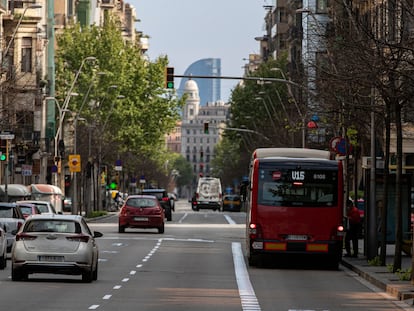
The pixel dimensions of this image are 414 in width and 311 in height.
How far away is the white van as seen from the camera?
129025 mm

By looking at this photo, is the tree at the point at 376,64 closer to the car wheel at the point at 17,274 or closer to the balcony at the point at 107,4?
the car wheel at the point at 17,274

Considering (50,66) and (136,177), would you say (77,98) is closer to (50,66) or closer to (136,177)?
(50,66)

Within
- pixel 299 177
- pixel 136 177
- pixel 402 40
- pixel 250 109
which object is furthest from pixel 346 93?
pixel 136 177

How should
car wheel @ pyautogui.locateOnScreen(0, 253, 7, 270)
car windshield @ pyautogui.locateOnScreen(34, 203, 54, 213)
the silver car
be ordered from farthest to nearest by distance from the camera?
1. car windshield @ pyautogui.locateOnScreen(34, 203, 54, 213)
2. car wheel @ pyautogui.locateOnScreen(0, 253, 7, 270)
3. the silver car

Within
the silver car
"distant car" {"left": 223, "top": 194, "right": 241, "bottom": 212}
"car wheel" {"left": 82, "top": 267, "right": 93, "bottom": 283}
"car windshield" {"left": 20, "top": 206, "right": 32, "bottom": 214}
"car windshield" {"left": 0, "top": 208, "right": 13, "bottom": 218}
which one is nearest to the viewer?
the silver car

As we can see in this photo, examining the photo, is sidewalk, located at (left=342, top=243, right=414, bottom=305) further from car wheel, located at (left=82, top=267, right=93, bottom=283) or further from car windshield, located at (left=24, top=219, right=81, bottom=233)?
car windshield, located at (left=24, top=219, right=81, bottom=233)

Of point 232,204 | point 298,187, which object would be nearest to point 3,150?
point 298,187

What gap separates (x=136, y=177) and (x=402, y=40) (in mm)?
127562

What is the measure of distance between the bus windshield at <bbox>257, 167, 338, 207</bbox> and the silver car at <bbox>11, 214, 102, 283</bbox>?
26.8 feet

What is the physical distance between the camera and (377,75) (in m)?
29.8

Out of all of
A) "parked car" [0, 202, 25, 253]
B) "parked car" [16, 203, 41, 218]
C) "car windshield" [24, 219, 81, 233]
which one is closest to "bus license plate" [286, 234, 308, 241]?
"parked car" [0, 202, 25, 253]

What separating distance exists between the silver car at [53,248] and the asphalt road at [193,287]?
1.14ft

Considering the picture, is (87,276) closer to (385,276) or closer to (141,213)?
(385,276)

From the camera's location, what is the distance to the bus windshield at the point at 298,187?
3644 cm
